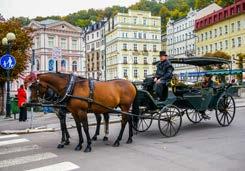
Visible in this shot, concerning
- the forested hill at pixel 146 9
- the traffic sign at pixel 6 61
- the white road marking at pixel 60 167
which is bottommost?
the white road marking at pixel 60 167

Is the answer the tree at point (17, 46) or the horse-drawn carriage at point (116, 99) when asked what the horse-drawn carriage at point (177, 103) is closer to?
the horse-drawn carriage at point (116, 99)

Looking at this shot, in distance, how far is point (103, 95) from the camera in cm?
1020

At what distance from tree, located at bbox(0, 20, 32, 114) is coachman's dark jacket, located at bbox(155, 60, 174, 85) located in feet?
42.6

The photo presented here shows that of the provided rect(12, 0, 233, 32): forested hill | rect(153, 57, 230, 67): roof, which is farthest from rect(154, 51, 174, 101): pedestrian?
rect(12, 0, 233, 32): forested hill

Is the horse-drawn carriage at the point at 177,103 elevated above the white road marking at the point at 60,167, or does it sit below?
above

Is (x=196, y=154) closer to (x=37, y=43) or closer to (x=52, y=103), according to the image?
(x=52, y=103)

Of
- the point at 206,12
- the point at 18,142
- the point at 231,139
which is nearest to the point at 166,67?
the point at 231,139

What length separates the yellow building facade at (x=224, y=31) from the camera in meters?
67.7

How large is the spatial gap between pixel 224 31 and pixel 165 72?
65.3 meters

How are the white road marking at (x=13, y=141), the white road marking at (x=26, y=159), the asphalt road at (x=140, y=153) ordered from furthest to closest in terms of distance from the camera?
1. the white road marking at (x=13, y=141)
2. the white road marking at (x=26, y=159)
3. the asphalt road at (x=140, y=153)

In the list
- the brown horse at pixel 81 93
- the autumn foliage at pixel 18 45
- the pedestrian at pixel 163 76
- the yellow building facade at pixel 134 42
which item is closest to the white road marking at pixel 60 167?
the brown horse at pixel 81 93

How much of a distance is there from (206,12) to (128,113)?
256 ft

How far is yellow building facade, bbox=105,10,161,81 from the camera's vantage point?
3644 inches

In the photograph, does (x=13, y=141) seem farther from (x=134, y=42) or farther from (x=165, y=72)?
(x=134, y=42)
